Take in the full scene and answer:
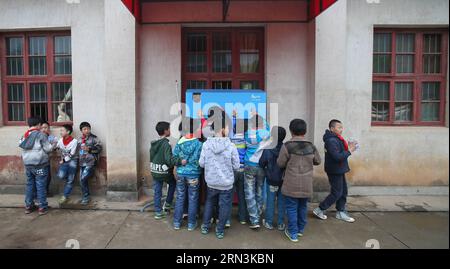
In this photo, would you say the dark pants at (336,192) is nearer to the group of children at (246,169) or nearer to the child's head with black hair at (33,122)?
the group of children at (246,169)

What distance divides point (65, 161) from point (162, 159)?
81.8 inches

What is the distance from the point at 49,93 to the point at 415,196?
7238 mm

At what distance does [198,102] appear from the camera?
474 cm

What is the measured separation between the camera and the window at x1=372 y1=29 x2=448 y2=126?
227 inches

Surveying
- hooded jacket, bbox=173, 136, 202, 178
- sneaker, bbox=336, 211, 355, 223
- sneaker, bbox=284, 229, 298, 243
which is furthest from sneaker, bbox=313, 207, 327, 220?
hooded jacket, bbox=173, 136, 202, 178

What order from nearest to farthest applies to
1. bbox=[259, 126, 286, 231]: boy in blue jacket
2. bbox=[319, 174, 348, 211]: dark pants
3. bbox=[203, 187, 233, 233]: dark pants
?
bbox=[203, 187, 233, 233]: dark pants → bbox=[259, 126, 286, 231]: boy in blue jacket → bbox=[319, 174, 348, 211]: dark pants

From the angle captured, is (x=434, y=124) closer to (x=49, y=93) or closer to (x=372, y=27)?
(x=372, y=27)

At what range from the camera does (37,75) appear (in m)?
5.94

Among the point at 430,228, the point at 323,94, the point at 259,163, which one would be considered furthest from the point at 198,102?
the point at 430,228

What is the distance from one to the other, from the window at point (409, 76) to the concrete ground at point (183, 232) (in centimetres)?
197

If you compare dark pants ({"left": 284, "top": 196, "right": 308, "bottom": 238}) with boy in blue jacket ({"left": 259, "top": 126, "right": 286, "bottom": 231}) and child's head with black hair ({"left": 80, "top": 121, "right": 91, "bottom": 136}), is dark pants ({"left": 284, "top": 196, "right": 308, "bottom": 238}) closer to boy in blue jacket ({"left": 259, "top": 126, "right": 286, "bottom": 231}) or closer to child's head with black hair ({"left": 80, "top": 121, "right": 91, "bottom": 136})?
boy in blue jacket ({"left": 259, "top": 126, "right": 286, "bottom": 231})

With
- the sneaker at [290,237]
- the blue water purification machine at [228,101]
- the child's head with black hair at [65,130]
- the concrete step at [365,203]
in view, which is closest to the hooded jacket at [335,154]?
the concrete step at [365,203]

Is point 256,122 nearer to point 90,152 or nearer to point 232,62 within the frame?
point 232,62

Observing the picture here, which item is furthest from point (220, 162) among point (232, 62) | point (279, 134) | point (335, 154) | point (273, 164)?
point (232, 62)
